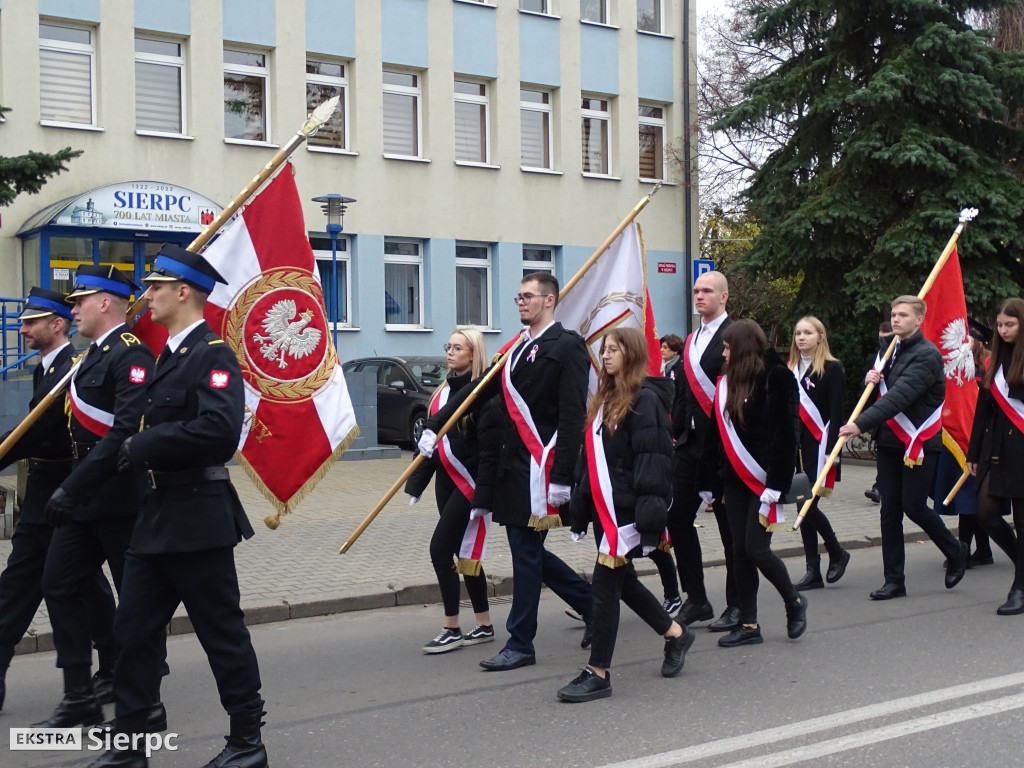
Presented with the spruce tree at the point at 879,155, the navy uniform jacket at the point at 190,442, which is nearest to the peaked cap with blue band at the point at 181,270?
the navy uniform jacket at the point at 190,442

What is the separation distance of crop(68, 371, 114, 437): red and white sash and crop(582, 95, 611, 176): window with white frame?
862 inches

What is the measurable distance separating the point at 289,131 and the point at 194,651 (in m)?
16.9

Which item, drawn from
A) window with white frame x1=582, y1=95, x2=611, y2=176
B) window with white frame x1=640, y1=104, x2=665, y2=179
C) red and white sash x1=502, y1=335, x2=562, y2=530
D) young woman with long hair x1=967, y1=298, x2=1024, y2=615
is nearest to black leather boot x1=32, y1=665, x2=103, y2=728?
red and white sash x1=502, y1=335, x2=562, y2=530

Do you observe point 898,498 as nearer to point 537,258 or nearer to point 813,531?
point 813,531

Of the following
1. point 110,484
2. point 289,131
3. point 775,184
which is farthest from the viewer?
point 289,131

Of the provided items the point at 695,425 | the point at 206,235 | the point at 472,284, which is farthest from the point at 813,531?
the point at 472,284

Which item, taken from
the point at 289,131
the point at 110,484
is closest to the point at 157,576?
the point at 110,484

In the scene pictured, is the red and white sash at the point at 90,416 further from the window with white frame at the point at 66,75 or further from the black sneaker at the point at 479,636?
the window with white frame at the point at 66,75

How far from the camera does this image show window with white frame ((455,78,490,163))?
81.6ft

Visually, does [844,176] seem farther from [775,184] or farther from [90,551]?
[90,551]

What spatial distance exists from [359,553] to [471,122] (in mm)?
16245

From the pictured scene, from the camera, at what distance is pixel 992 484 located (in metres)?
7.93

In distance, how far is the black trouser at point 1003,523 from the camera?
7.90 m

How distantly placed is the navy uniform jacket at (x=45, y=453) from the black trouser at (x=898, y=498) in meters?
5.24
